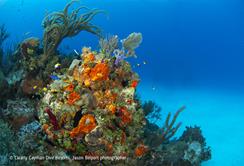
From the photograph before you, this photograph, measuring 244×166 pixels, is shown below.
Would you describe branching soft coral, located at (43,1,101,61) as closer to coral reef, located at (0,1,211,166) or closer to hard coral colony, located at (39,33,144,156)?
coral reef, located at (0,1,211,166)

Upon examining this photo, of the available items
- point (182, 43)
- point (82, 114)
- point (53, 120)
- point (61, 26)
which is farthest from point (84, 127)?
point (182, 43)

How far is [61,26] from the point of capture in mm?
7801

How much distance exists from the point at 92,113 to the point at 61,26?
3269 millimetres

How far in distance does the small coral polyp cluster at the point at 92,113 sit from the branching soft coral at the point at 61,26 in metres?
1.92

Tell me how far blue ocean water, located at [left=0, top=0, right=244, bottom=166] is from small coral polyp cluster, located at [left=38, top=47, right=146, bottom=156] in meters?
9.11

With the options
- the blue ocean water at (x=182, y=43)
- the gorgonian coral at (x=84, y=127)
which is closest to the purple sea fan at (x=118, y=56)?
the gorgonian coral at (x=84, y=127)

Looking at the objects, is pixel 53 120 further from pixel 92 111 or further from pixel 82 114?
pixel 92 111

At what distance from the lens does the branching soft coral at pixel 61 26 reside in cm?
766

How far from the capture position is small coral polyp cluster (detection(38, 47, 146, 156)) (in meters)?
5.34

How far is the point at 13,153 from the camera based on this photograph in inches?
207

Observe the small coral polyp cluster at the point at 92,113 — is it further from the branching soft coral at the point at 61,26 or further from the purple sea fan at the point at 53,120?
the branching soft coral at the point at 61,26

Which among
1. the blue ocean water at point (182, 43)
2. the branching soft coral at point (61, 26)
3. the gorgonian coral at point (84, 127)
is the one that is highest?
the blue ocean water at point (182, 43)

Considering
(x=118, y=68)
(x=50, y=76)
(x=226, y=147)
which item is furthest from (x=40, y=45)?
(x=226, y=147)

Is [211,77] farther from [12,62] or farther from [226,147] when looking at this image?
[12,62]
